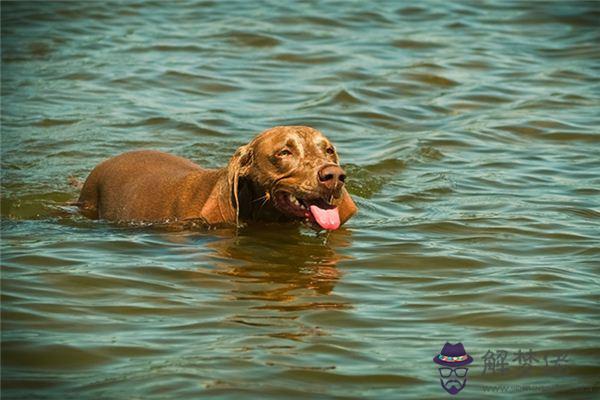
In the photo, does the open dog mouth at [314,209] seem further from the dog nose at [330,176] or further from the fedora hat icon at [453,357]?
the fedora hat icon at [453,357]

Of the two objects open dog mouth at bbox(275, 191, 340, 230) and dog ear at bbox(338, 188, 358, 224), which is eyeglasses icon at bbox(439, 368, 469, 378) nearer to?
open dog mouth at bbox(275, 191, 340, 230)

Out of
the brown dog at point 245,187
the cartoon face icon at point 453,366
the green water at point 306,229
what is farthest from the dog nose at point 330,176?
the cartoon face icon at point 453,366

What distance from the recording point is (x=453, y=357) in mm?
6020

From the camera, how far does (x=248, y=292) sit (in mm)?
7172

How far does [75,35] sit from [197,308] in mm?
10909

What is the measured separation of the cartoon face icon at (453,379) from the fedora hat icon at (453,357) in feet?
0.17

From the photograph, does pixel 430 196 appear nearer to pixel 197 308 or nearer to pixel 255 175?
pixel 255 175

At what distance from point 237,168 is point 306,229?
77 cm

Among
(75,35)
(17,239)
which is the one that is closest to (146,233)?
(17,239)

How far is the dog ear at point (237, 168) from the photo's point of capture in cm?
839

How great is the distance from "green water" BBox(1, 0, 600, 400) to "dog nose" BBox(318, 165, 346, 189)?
20.4 inches

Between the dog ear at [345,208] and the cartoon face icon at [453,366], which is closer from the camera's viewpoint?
the cartoon face icon at [453,366]

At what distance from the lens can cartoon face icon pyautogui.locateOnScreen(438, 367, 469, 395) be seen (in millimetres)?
5602

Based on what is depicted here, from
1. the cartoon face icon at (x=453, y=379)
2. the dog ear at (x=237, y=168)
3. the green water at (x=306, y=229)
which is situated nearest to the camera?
the cartoon face icon at (x=453, y=379)
